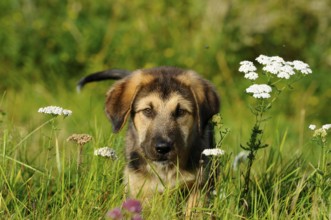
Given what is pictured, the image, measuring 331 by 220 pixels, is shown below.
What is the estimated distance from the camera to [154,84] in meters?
5.93

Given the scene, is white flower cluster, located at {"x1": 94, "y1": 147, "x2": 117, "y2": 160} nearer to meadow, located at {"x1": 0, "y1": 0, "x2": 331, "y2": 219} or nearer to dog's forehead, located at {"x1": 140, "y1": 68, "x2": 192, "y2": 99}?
dog's forehead, located at {"x1": 140, "y1": 68, "x2": 192, "y2": 99}

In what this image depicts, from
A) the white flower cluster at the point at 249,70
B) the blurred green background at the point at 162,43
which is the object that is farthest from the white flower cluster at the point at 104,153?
the blurred green background at the point at 162,43

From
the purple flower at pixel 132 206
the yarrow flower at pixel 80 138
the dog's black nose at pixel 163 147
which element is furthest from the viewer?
the dog's black nose at pixel 163 147

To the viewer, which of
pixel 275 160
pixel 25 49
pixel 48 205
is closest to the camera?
pixel 48 205

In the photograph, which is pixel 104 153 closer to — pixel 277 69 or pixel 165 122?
pixel 165 122

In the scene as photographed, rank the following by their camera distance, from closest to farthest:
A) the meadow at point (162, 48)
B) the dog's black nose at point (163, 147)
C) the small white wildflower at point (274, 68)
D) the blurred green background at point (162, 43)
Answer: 1. the small white wildflower at point (274, 68)
2. the dog's black nose at point (163, 147)
3. the meadow at point (162, 48)
4. the blurred green background at point (162, 43)

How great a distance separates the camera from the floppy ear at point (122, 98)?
5934 mm

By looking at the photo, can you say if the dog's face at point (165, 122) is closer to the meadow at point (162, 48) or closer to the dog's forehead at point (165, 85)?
the dog's forehead at point (165, 85)

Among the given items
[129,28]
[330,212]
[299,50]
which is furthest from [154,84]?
[299,50]

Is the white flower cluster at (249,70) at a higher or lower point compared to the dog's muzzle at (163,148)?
higher

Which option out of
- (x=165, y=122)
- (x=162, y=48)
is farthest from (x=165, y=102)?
(x=162, y=48)

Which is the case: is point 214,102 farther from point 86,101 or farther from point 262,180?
point 86,101

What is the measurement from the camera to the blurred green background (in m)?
10.8

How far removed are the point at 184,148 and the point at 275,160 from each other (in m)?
0.80
